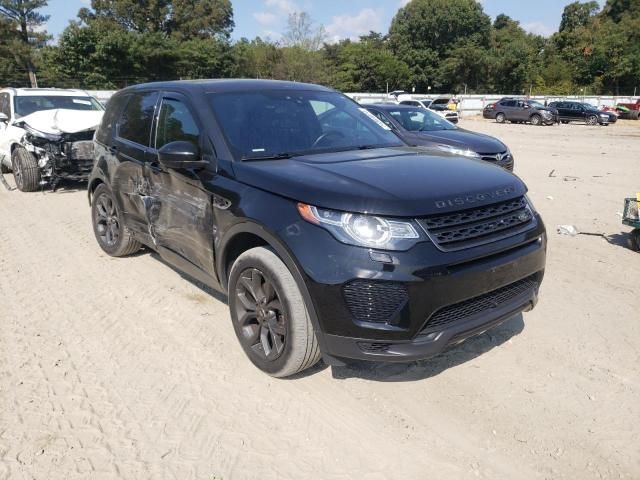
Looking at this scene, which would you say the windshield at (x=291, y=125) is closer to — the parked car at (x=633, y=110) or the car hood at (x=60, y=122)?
the car hood at (x=60, y=122)

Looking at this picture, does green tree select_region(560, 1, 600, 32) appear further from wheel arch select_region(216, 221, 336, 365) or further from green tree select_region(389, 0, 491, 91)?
wheel arch select_region(216, 221, 336, 365)

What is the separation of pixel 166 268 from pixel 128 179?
1.05 m

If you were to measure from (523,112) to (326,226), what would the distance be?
3161cm

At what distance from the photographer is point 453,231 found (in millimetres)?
2783

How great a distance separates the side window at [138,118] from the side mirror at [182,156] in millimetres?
1033

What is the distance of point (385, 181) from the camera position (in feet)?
9.60

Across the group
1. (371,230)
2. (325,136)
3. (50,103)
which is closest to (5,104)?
(50,103)

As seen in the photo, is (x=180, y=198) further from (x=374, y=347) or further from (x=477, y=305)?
(x=477, y=305)

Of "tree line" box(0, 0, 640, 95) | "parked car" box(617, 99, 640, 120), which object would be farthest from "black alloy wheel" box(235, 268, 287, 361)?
"tree line" box(0, 0, 640, 95)

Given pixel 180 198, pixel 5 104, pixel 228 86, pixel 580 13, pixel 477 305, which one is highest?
pixel 580 13

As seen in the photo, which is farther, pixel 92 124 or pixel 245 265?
pixel 92 124

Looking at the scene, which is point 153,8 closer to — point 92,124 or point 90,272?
point 92,124

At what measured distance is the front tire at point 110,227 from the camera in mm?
5207

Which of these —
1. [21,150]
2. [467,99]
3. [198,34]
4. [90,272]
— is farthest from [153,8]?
[90,272]
